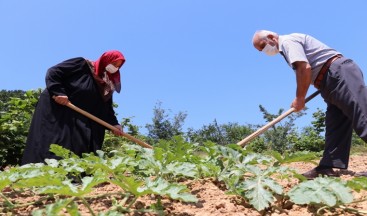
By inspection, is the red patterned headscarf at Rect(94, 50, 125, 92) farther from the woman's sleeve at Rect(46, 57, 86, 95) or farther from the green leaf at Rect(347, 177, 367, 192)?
the green leaf at Rect(347, 177, 367, 192)

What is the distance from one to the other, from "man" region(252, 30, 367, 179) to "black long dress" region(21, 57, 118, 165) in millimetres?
1703

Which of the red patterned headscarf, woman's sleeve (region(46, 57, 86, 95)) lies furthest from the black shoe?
woman's sleeve (region(46, 57, 86, 95))

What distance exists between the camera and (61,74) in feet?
14.1

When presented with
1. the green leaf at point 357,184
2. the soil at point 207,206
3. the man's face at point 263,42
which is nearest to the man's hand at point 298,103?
the man's face at point 263,42

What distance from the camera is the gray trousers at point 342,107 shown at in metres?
3.50

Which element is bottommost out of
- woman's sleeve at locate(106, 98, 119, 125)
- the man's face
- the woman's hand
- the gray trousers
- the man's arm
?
the gray trousers

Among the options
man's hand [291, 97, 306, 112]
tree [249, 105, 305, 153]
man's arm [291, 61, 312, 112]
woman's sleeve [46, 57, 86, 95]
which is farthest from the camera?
tree [249, 105, 305, 153]

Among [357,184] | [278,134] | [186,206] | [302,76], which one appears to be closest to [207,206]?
[186,206]

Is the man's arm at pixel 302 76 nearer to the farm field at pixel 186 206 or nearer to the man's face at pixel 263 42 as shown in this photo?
the man's face at pixel 263 42

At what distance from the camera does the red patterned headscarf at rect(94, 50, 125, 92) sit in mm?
4469

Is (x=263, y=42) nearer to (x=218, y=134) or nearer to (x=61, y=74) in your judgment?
(x=61, y=74)

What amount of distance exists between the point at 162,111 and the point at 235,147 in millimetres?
13196

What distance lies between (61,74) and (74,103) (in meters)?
0.30

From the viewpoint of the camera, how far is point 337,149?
3.90 m
